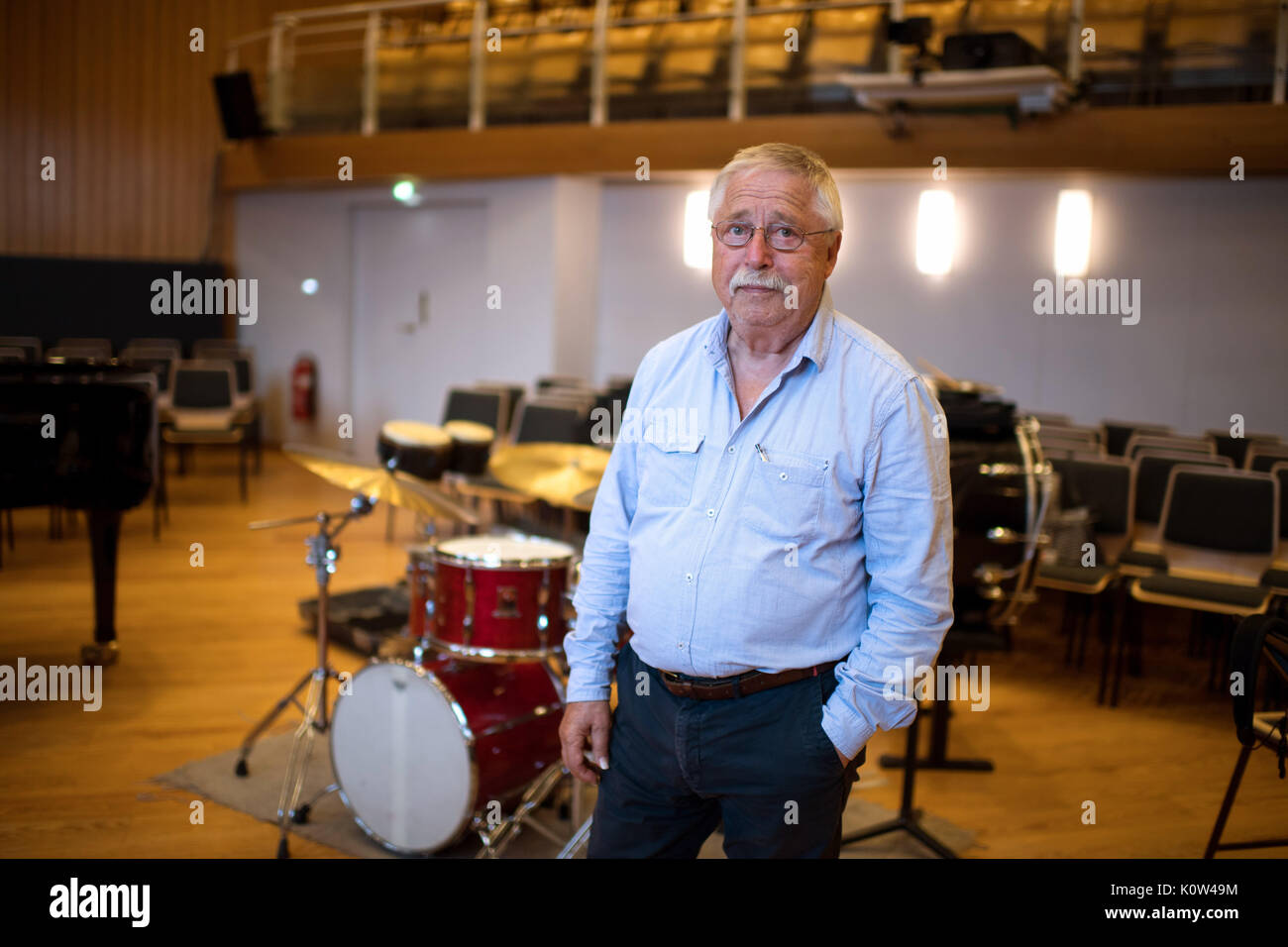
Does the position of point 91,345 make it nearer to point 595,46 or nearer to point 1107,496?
point 595,46

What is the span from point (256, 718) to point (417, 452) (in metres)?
1.26

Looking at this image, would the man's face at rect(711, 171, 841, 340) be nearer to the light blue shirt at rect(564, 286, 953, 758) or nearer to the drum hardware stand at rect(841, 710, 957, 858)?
the light blue shirt at rect(564, 286, 953, 758)

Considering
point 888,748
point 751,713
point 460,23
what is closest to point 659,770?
point 751,713

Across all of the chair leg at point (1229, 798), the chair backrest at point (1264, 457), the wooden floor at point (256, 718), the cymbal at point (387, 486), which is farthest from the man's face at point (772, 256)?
the chair backrest at point (1264, 457)

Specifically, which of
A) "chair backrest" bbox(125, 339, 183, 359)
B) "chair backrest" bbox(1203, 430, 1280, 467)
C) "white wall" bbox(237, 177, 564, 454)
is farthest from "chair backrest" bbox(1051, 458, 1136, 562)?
"chair backrest" bbox(125, 339, 183, 359)

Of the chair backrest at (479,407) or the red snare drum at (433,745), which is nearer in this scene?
the red snare drum at (433,745)

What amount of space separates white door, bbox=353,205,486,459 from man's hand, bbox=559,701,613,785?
8.30 m

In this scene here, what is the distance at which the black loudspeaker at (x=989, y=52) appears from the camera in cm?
650

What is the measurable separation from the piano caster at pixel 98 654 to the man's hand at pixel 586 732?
10.9ft
